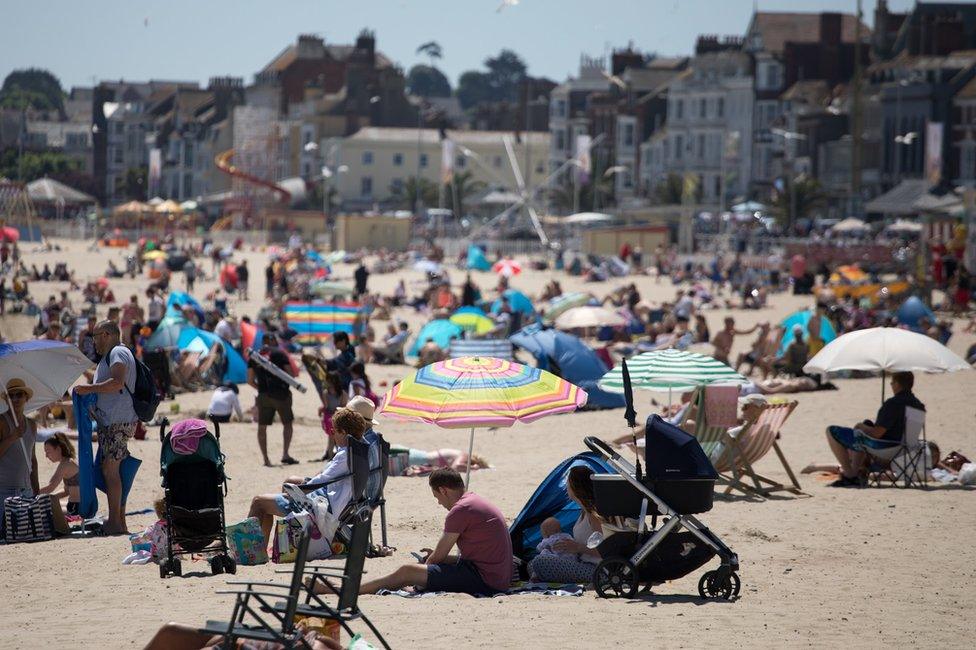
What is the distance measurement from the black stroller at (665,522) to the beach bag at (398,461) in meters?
4.68

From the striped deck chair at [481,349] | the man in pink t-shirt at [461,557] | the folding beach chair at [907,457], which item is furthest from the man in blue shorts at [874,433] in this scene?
the striped deck chair at [481,349]

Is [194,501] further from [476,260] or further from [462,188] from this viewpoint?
[462,188]

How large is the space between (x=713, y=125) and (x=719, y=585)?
2696 inches

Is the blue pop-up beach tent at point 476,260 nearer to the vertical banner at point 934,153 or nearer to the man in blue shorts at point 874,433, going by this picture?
the vertical banner at point 934,153

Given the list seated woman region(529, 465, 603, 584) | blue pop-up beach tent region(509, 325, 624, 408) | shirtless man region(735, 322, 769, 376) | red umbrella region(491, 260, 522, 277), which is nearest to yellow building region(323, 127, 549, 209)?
red umbrella region(491, 260, 522, 277)

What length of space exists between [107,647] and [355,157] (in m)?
88.6

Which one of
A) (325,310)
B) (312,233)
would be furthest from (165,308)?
(312,233)

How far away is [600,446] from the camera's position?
26.7ft

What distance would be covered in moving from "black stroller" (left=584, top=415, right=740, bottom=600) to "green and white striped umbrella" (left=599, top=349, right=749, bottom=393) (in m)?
3.69

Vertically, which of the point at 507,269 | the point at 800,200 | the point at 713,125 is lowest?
the point at 507,269

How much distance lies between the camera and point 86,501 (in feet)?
31.7

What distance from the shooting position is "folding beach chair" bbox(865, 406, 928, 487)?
1142cm

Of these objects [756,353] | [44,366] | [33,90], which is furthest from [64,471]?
[33,90]

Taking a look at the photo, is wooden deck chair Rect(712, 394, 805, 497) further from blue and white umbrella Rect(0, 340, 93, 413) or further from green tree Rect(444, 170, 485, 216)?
green tree Rect(444, 170, 485, 216)
